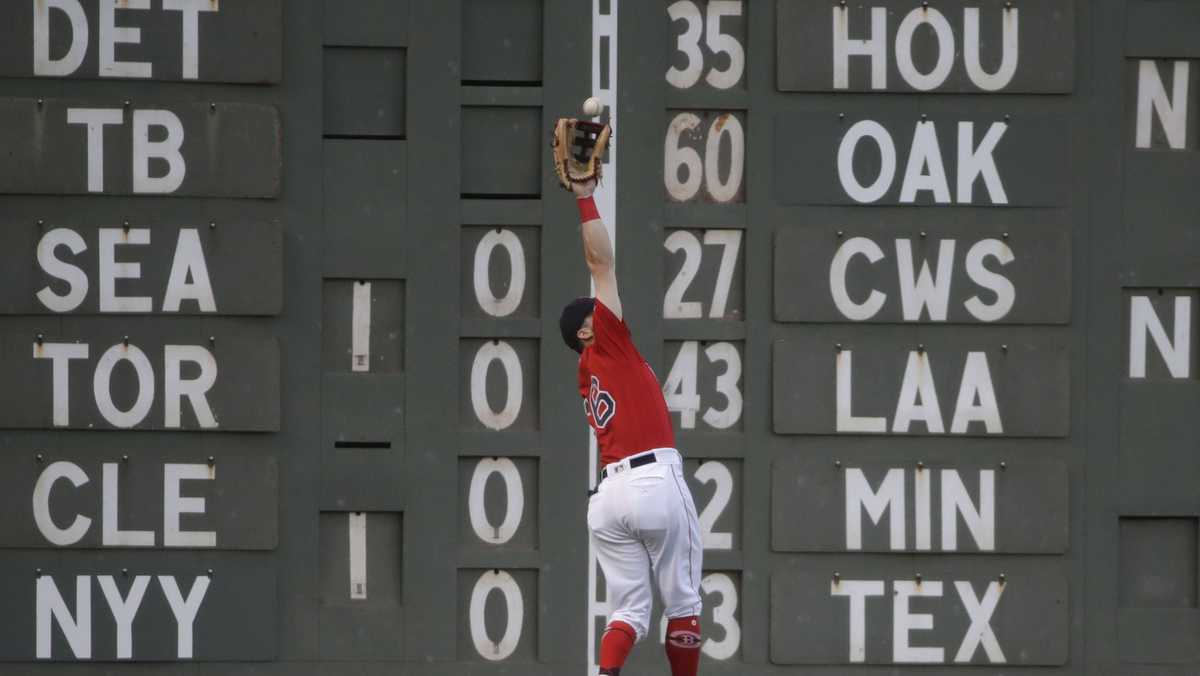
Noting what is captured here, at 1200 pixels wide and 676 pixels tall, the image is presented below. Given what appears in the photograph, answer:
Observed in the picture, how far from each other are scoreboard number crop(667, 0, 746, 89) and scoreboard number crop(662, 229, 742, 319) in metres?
0.59

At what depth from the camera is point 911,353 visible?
294 inches

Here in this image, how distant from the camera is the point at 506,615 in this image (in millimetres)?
7422

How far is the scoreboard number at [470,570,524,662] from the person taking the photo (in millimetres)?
7414

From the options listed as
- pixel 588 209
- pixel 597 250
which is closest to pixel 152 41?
pixel 588 209

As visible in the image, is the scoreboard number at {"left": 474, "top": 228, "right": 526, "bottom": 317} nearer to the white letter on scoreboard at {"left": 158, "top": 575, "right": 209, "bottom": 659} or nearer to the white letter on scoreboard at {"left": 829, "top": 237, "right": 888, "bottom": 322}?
the white letter on scoreboard at {"left": 829, "top": 237, "right": 888, "bottom": 322}

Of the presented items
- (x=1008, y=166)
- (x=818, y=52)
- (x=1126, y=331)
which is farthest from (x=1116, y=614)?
(x=818, y=52)

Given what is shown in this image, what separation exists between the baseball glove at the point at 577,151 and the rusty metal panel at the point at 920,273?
115 centimetres

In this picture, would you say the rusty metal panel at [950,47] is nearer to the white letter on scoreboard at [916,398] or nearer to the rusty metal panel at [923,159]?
the rusty metal panel at [923,159]

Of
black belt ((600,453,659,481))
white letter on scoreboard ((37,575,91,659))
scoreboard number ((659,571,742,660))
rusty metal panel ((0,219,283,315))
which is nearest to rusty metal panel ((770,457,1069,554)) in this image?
scoreboard number ((659,571,742,660))

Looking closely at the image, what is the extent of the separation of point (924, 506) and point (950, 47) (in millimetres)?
1813

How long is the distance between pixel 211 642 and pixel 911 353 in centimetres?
296

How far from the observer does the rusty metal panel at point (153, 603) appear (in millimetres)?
7324

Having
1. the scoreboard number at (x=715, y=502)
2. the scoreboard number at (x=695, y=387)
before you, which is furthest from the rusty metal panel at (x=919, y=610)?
the scoreboard number at (x=695, y=387)

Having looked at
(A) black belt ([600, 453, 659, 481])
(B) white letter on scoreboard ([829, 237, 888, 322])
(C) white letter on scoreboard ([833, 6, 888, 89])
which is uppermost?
(C) white letter on scoreboard ([833, 6, 888, 89])
